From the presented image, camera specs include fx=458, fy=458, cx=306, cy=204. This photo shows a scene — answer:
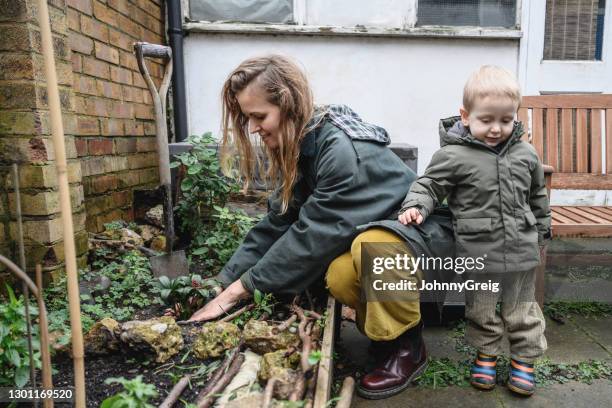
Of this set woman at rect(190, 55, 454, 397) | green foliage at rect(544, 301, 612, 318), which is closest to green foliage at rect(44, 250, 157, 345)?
woman at rect(190, 55, 454, 397)

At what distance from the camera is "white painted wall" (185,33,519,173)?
421cm

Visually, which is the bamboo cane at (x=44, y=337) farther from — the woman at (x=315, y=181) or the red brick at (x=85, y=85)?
the red brick at (x=85, y=85)

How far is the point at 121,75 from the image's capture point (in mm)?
3273

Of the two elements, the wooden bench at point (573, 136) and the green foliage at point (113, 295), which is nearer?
the green foliage at point (113, 295)

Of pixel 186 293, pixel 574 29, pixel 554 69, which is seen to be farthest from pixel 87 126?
pixel 574 29

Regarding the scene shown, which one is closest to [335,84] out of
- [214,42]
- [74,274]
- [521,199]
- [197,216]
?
[214,42]

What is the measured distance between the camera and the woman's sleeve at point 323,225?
5.99 ft

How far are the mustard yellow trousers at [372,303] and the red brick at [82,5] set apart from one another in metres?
2.19

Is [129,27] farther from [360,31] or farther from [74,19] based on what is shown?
[360,31]

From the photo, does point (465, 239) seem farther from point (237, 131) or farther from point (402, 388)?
point (237, 131)

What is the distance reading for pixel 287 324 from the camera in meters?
1.78

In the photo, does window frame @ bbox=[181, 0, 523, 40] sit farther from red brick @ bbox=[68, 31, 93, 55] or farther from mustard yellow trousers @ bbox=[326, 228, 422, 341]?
mustard yellow trousers @ bbox=[326, 228, 422, 341]

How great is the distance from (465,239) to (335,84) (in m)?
2.81

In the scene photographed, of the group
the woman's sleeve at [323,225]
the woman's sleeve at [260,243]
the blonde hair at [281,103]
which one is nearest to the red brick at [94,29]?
the blonde hair at [281,103]
